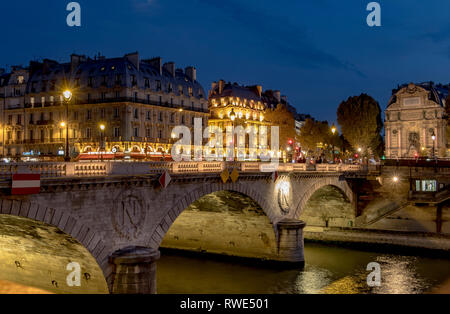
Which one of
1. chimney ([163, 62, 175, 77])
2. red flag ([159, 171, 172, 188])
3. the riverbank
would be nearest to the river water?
the riverbank

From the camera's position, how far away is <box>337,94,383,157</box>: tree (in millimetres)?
82812

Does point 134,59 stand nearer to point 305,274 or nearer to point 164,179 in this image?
point 305,274

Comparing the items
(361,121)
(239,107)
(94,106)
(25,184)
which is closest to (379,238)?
(361,121)

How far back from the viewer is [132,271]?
75.5 ft

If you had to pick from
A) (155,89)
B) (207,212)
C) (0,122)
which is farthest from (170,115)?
(207,212)

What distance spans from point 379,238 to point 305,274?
15.6m

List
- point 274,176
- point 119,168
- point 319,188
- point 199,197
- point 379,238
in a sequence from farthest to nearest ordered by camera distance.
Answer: point 319,188 < point 379,238 < point 274,176 < point 199,197 < point 119,168

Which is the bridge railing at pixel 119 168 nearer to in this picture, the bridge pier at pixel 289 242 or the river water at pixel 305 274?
the bridge pier at pixel 289 242

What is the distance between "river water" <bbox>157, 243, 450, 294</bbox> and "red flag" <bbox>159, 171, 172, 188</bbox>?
977 centimetres

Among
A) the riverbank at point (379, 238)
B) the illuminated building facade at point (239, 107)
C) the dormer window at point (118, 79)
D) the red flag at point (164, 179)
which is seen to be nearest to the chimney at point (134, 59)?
the dormer window at point (118, 79)

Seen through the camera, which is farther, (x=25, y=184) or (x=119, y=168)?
(x=119, y=168)

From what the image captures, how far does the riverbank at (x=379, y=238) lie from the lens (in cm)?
4789

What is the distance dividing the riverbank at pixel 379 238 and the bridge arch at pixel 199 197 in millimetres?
14390

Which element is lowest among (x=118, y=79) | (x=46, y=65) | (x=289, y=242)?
(x=289, y=242)
